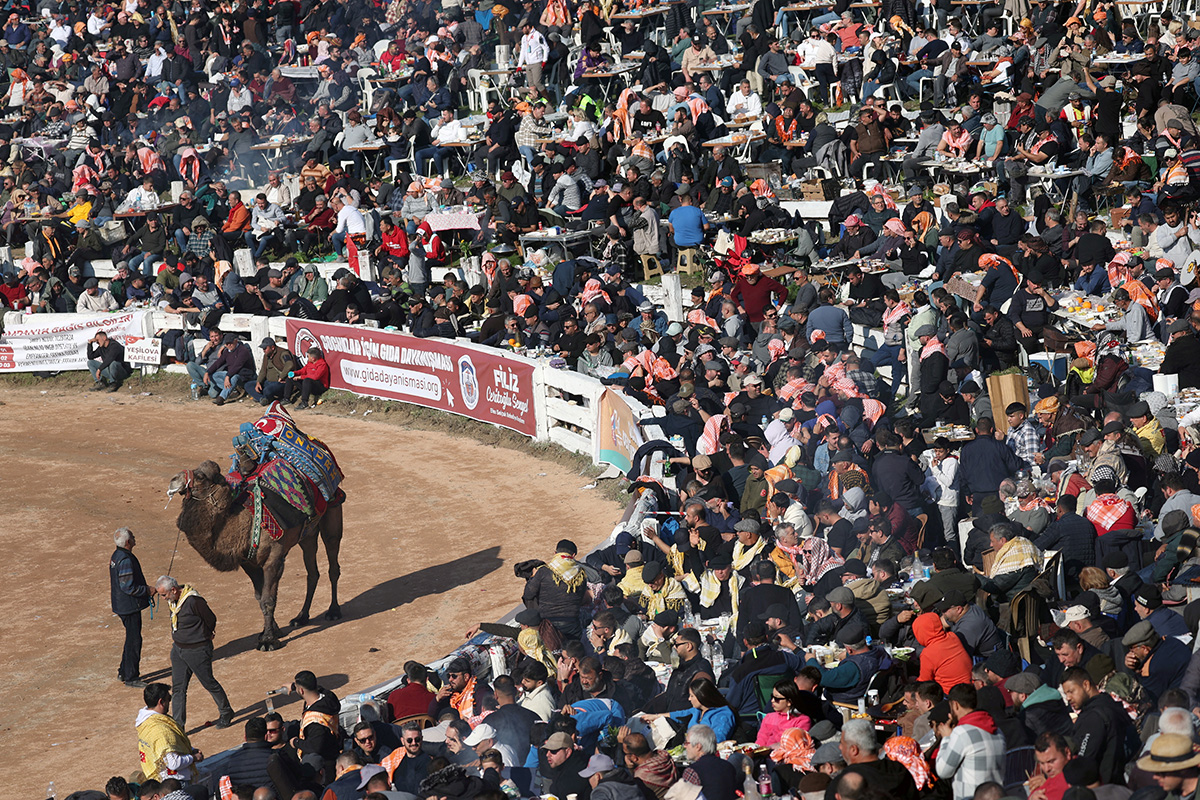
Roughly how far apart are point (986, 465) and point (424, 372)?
452 inches

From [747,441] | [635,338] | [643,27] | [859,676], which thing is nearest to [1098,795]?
[859,676]

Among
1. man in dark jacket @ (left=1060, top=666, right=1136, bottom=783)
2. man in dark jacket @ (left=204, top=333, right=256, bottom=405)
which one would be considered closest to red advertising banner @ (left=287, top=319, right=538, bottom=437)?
man in dark jacket @ (left=204, top=333, right=256, bottom=405)

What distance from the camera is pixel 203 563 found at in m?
17.9

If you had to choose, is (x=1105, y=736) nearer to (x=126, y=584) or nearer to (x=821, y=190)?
(x=126, y=584)

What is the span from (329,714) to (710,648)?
10.2ft

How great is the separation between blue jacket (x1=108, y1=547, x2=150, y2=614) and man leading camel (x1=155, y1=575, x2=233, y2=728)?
4.33 feet

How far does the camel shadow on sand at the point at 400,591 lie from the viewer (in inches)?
607

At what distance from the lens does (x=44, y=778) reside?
12.6 meters

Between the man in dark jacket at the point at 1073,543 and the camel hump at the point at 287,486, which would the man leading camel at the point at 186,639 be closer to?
the camel hump at the point at 287,486

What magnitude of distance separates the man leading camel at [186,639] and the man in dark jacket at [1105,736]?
25.5ft

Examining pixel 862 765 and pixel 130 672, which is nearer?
pixel 862 765

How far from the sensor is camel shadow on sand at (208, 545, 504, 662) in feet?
50.6

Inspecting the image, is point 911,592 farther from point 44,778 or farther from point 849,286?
point 849,286

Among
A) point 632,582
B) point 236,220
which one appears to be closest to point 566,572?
point 632,582
